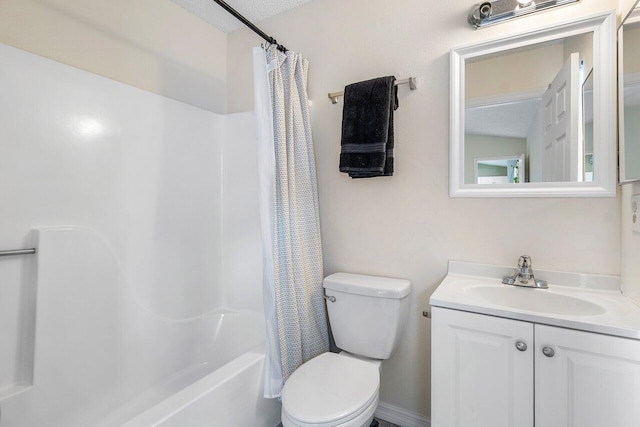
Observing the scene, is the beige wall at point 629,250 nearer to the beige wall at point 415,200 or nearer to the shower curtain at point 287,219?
the beige wall at point 415,200

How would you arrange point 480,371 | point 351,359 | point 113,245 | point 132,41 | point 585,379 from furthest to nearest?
1. point 132,41
2. point 113,245
3. point 351,359
4. point 480,371
5. point 585,379

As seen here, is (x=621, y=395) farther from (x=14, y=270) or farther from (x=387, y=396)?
(x=14, y=270)

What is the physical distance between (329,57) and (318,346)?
1.71 metres

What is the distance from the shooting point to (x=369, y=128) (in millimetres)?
1597

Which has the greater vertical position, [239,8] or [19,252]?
[239,8]

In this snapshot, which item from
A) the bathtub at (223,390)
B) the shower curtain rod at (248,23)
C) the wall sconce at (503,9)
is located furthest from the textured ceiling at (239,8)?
the bathtub at (223,390)

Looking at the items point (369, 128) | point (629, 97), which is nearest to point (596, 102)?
point (629, 97)

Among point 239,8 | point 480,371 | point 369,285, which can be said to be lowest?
point 480,371

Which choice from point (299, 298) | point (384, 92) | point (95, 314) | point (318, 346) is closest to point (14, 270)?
point (95, 314)

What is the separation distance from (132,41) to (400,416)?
259 centimetres

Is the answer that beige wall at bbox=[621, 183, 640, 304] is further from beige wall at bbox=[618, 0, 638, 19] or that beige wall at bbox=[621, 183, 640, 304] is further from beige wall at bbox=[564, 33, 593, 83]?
beige wall at bbox=[618, 0, 638, 19]

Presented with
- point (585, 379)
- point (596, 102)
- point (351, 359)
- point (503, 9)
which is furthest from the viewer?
point (351, 359)

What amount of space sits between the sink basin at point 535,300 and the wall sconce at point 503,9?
1212 mm

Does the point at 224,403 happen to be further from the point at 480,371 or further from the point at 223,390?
the point at 480,371
